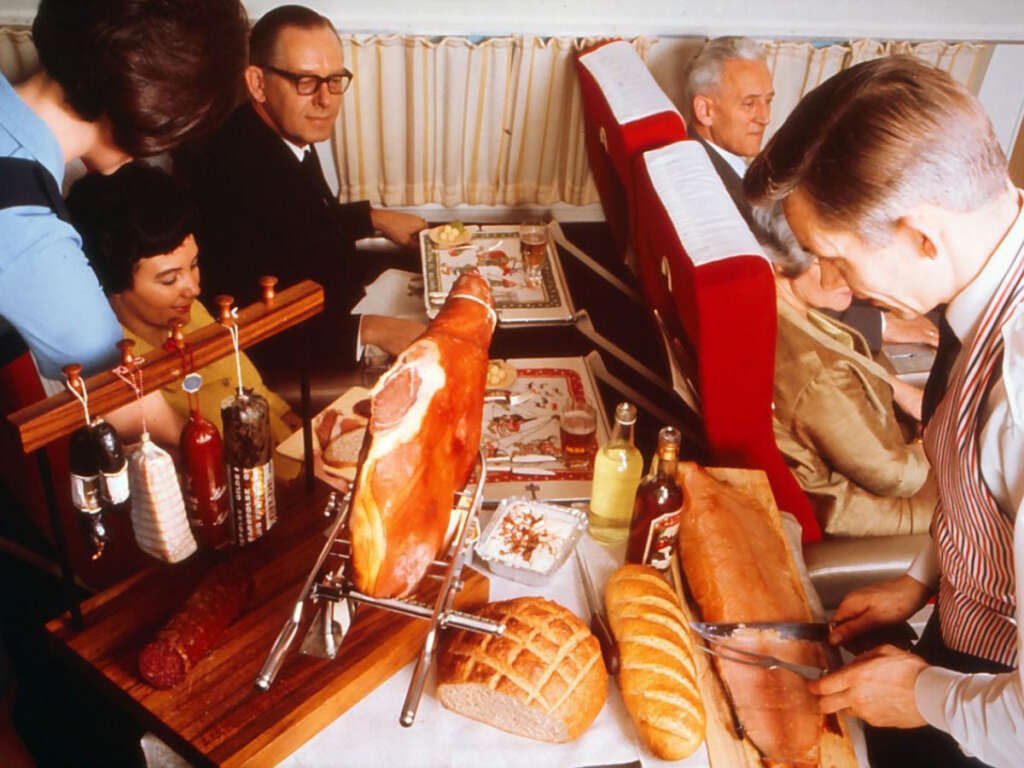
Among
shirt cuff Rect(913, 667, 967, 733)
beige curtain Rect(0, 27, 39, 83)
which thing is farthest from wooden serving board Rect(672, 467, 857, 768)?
beige curtain Rect(0, 27, 39, 83)

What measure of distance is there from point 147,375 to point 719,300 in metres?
0.97

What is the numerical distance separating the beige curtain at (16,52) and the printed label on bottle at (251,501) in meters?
2.61

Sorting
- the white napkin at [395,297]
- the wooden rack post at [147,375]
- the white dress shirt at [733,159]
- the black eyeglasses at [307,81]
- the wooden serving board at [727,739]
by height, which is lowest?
the wooden serving board at [727,739]

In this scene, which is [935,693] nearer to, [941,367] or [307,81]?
[941,367]

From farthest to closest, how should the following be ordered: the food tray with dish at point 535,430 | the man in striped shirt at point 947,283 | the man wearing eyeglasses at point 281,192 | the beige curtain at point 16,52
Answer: the beige curtain at point 16,52 → the man wearing eyeglasses at point 281,192 → the food tray with dish at point 535,430 → the man in striped shirt at point 947,283

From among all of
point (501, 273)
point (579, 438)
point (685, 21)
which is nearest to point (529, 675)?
point (579, 438)

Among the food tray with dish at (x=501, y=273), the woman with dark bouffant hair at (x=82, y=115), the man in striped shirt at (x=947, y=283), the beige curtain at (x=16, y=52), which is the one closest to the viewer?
the man in striped shirt at (x=947, y=283)

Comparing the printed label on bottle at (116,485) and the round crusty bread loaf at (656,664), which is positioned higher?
→ the printed label on bottle at (116,485)

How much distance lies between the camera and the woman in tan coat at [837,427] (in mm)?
1962

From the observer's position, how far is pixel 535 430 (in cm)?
195

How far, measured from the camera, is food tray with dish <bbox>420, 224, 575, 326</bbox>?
2340mm

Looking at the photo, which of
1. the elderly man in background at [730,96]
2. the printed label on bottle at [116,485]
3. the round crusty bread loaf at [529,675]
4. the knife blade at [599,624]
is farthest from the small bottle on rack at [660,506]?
the elderly man in background at [730,96]

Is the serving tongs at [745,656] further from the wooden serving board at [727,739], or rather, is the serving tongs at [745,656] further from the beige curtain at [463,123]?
the beige curtain at [463,123]

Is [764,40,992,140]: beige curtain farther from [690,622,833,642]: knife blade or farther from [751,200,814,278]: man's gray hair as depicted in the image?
[690,622,833,642]: knife blade
